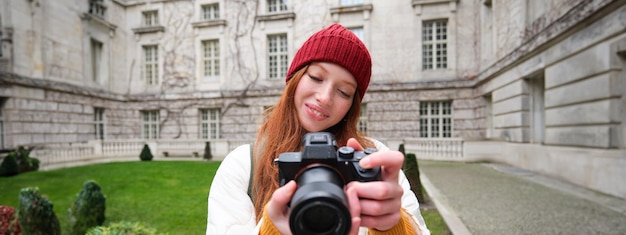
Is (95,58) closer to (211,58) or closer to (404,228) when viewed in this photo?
(211,58)

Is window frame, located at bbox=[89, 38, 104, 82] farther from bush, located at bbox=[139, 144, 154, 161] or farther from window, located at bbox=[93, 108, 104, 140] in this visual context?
bush, located at bbox=[139, 144, 154, 161]

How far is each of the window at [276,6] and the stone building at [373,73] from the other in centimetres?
7

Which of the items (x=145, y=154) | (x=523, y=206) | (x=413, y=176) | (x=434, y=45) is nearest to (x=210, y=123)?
(x=145, y=154)

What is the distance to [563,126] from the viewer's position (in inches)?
200

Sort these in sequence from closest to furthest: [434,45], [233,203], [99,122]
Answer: [233,203] → [434,45] → [99,122]

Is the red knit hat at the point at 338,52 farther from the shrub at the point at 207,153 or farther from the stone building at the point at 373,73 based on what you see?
the shrub at the point at 207,153

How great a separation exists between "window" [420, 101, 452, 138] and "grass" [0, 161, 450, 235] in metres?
7.73

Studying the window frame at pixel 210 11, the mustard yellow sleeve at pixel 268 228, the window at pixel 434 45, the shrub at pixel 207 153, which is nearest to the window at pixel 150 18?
the window frame at pixel 210 11

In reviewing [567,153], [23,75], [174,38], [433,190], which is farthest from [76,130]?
[567,153]

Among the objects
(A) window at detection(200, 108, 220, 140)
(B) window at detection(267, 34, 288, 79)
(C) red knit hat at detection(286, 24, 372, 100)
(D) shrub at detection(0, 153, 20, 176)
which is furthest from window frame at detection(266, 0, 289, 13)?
(C) red knit hat at detection(286, 24, 372, 100)

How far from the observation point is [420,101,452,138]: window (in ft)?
34.2

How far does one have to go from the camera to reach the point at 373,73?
10.3 m

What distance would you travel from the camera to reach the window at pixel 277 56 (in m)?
11.6

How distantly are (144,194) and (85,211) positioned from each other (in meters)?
1.74
